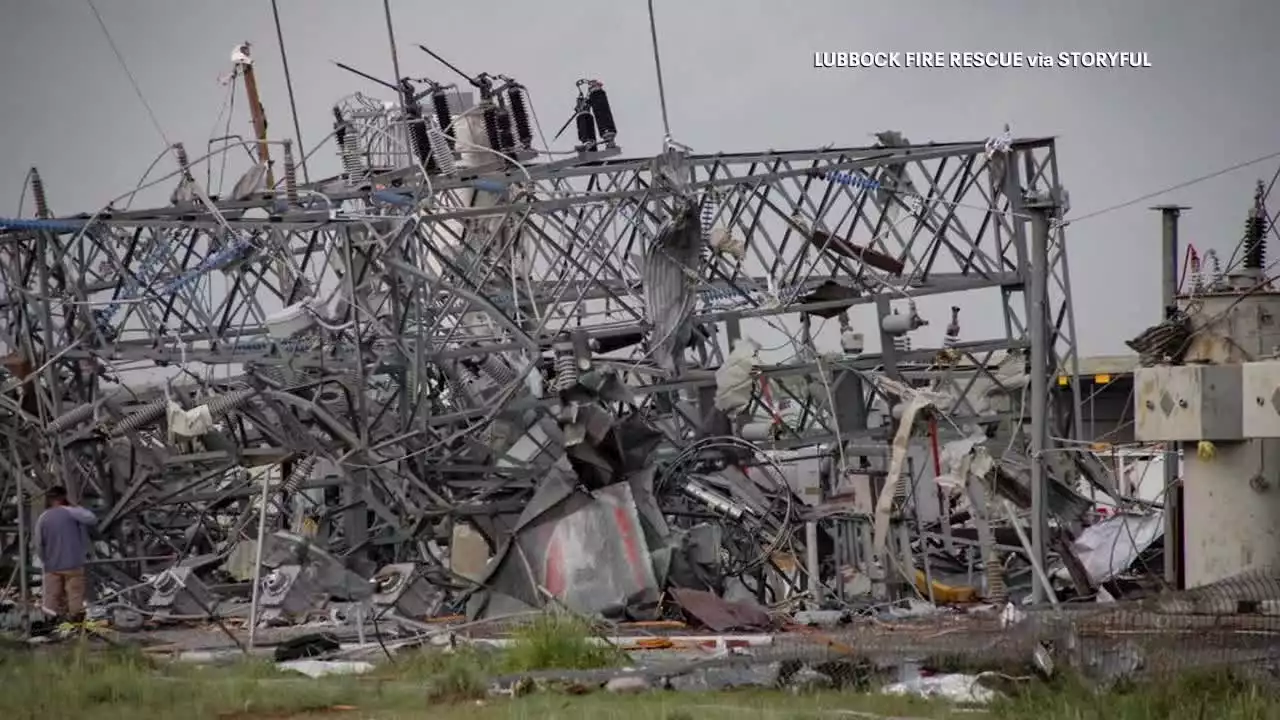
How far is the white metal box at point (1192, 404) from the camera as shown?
2152 centimetres

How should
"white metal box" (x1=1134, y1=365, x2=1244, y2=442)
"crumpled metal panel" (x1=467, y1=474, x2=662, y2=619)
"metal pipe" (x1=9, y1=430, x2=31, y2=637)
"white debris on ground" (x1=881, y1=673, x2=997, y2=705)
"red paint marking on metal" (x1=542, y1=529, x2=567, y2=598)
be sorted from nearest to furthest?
"white debris on ground" (x1=881, y1=673, x2=997, y2=705) → "white metal box" (x1=1134, y1=365, x2=1244, y2=442) → "crumpled metal panel" (x1=467, y1=474, x2=662, y2=619) → "red paint marking on metal" (x1=542, y1=529, x2=567, y2=598) → "metal pipe" (x1=9, y1=430, x2=31, y2=637)

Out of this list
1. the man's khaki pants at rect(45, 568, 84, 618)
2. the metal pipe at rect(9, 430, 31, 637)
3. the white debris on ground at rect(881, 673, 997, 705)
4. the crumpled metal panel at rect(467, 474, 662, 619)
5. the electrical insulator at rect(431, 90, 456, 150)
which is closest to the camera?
the white debris on ground at rect(881, 673, 997, 705)

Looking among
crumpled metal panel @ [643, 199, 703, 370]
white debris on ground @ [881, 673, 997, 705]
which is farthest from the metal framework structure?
white debris on ground @ [881, 673, 997, 705]

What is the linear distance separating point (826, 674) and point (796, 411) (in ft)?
62.6

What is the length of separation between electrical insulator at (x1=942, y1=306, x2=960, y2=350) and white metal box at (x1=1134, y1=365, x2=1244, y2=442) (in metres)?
10.9

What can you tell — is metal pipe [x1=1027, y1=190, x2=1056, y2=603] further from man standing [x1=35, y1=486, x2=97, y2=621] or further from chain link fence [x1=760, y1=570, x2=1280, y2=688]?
man standing [x1=35, y1=486, x2=97, y2=621]

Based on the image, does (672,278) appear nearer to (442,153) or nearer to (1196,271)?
(442,153)

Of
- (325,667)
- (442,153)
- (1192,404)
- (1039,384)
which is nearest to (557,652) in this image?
(325,667)

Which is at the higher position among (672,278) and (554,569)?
(672,278)

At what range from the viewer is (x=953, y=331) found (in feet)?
110

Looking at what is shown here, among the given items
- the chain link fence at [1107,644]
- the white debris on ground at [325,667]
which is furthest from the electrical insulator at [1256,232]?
the white debris on ground at [325,667]

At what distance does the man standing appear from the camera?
1056 inches

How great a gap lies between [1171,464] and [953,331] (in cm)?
857

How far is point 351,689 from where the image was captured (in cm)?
1750
